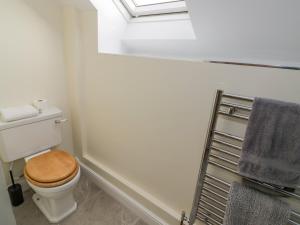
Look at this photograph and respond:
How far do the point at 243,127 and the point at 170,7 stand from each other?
39.8 inches

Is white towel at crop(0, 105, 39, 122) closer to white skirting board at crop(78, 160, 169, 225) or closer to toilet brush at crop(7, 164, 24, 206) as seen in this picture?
toilet brush at crop(7, 164, 24, 206)

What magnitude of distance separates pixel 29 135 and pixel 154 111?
1.01 meters

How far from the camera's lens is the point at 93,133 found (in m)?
1.70

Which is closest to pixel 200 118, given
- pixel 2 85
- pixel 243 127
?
pixel 243 127

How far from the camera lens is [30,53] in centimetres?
142

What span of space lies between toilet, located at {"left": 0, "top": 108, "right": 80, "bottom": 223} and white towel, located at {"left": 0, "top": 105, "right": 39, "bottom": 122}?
3 cm

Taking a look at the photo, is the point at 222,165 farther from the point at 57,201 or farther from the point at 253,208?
the point at 57,201

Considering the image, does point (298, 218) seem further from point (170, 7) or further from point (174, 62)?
point (170, 7)

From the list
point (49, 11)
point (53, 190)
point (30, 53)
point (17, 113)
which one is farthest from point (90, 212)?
point (49, 11)

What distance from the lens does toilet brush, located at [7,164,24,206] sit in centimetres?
144

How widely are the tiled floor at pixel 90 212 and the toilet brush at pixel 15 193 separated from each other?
47 mm

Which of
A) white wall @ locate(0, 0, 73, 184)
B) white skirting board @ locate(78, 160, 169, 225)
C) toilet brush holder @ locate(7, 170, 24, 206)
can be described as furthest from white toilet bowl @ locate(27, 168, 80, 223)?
white wall @ locate(0, 0, 73, 184)

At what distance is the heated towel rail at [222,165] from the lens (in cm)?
83

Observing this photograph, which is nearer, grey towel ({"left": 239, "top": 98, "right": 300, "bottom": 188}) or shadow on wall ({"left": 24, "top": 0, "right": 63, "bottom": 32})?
grey towel ({"left": 239, "top": 98, "right": 300, "bottom": 188})
